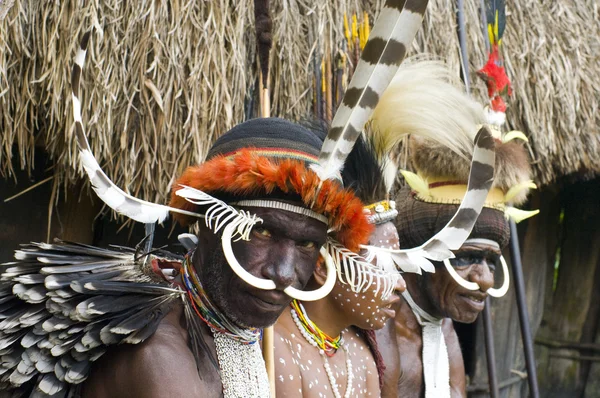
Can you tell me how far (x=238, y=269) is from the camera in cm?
189

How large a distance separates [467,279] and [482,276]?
0.07m

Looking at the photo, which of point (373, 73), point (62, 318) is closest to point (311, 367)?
point (62, 318)

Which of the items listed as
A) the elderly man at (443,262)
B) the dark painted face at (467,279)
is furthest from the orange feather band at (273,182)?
A: the dark painted face at (467,279)

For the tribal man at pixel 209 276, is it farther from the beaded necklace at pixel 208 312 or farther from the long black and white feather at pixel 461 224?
the long black and white feather at pixel 461 224

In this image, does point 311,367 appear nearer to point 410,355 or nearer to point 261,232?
point 261,232

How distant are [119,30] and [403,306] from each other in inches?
71.0

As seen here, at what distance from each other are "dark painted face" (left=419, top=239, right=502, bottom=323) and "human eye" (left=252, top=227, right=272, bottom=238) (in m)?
1.70

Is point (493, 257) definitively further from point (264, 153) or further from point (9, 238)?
point (9, 238)

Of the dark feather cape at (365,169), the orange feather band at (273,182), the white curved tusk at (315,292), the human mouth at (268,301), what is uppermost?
the dark feather cape at (365,169)

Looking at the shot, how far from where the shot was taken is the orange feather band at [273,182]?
1944mm

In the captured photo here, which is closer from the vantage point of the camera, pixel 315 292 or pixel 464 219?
pixel 315 292

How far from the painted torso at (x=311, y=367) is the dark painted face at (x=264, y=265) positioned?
400 mm

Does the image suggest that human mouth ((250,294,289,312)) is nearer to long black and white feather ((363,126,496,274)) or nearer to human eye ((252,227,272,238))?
human eye ((252,227,272,238))

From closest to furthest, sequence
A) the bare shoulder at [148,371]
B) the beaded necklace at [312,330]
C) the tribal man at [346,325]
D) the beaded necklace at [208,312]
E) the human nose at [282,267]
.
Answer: the bare shoulder at [148,371], the human nose at [282,267], the beaded necklace at [208,312], the tribal man at [346,325], the beaded necklace at [312,330]
